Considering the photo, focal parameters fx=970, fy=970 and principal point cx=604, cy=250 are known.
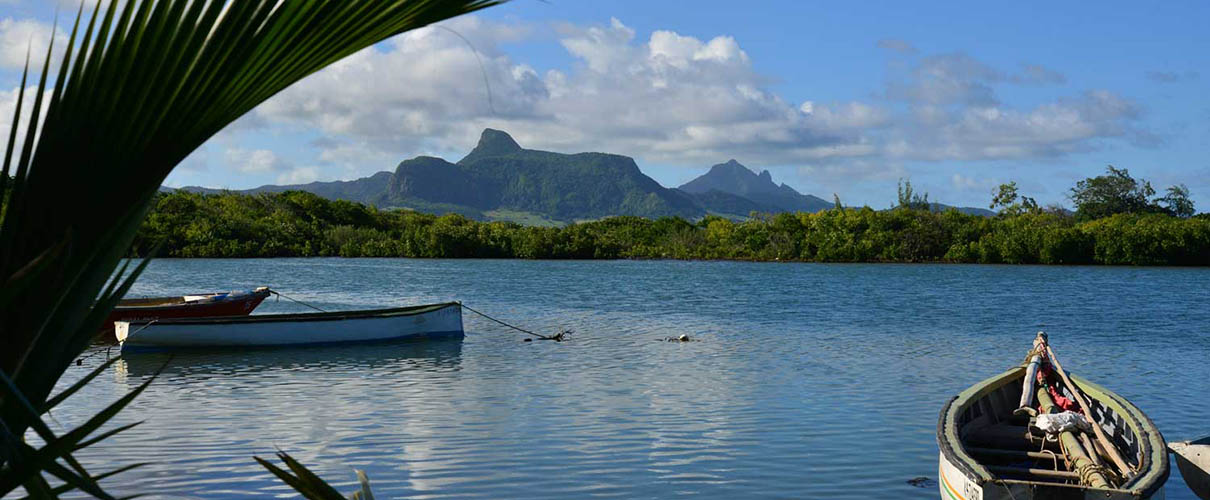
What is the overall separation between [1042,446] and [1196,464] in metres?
1.41

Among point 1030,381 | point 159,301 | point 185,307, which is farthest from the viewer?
point 159,301

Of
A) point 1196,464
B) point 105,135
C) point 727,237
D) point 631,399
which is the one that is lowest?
point 631,399

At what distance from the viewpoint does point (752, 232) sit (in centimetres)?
9656

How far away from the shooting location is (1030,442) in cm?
988

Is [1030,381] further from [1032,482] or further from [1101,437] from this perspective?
[1032,482]

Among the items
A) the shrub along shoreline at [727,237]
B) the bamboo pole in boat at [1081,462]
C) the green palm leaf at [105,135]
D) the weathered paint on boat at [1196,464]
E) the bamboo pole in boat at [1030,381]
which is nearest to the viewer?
the green palm leaf at [105,135]

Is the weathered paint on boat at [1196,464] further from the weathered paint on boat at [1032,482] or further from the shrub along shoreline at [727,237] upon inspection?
the shrub along shoreline at [727,237]

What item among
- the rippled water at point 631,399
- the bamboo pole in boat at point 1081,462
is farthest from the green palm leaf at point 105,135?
the rippled water at point 631,399

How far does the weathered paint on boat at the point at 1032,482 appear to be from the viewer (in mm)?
7078

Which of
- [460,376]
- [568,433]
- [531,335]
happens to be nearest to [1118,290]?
[531,335]

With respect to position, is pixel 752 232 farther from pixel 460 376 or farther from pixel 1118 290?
pixel 460 376

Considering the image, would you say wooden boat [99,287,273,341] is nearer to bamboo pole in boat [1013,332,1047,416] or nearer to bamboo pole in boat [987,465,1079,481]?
bamboo pole in boat [1013,332,1047,416]

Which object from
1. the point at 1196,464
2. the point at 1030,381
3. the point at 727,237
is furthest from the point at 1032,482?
the point at 727,237

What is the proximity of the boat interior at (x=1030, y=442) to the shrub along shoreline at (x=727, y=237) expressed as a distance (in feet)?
247
